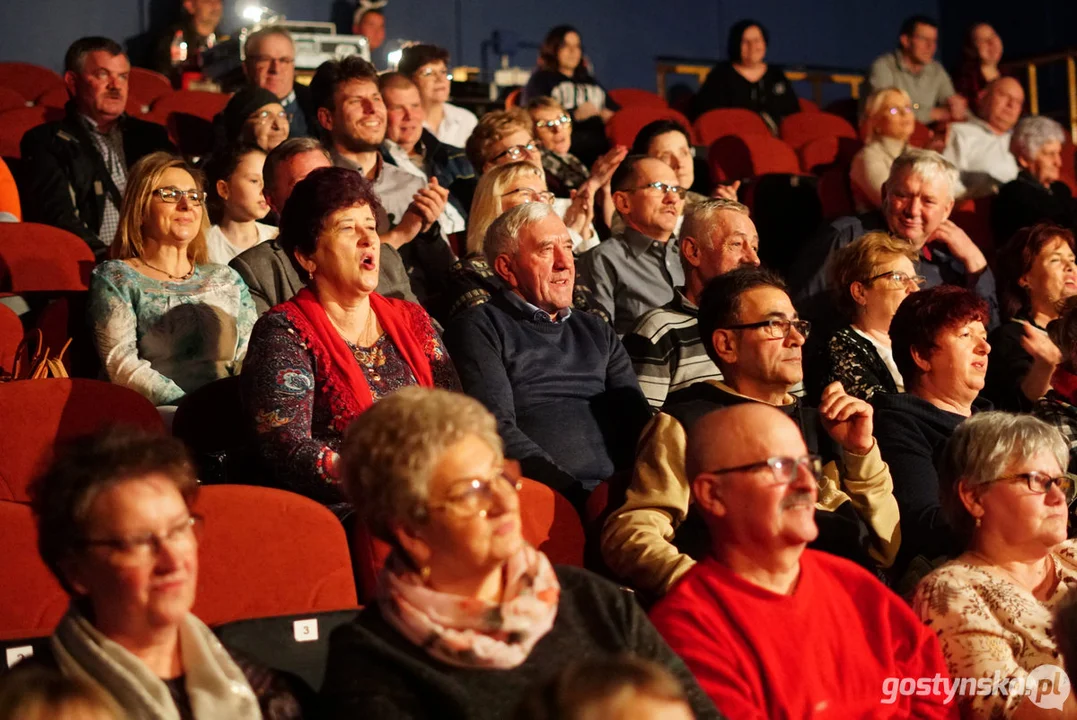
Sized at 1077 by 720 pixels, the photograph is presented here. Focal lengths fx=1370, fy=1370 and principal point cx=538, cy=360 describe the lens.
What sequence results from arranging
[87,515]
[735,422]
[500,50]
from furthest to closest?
[500,50] → [735,422] → [87,515]

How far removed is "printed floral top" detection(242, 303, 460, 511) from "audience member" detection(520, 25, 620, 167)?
3.58 metres

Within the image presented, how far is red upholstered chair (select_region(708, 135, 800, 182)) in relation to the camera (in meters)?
5.58

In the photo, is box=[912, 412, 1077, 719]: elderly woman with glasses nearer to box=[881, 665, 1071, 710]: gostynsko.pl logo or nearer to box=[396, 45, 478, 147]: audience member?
box=[881, 665, 1071, 710]: gostynsko.pl logo

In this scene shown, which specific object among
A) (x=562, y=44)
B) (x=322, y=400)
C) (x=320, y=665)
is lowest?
(x=320, y=665)

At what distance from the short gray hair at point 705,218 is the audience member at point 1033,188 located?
1804 millimetres

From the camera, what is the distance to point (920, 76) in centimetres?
733

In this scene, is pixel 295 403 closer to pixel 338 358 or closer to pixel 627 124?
pixel 338 358

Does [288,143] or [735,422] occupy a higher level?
[288,143]

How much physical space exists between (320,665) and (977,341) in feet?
5.41

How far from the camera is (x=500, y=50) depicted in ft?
28.2

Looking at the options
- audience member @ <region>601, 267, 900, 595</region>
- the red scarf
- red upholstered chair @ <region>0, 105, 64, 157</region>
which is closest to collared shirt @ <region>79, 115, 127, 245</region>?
red upholstered chair @ <region>0, 105, 64, 157</region>

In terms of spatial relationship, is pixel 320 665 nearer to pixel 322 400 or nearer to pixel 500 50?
pixel 322 400

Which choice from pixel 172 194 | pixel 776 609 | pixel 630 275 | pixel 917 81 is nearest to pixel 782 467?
pixel 776 609

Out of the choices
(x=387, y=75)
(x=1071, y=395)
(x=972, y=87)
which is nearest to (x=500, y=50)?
(x=972, y=87)
